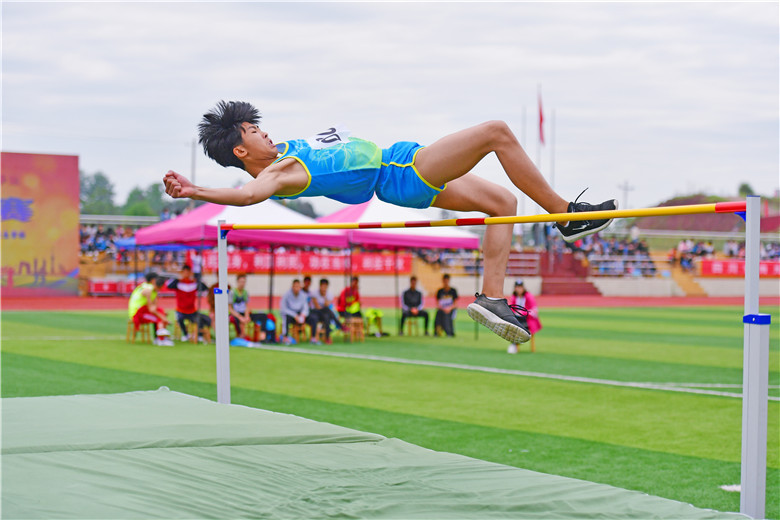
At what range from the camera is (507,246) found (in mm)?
3791

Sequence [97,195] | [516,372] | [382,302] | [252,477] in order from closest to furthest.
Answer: [252,477] → [516,372] → [382,302] → [97,195]

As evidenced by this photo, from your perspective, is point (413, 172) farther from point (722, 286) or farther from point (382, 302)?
point (722, 286)

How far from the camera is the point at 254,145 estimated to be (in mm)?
3664

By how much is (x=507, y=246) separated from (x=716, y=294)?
1147 inches

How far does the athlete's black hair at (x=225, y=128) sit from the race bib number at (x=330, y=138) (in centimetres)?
33

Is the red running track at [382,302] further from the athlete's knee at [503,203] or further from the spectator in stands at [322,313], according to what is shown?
the athlete's knee at [503,203]

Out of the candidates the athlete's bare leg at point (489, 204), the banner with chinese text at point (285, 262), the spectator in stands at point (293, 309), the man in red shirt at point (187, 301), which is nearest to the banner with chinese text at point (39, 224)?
the banner with chinese text at point (285, 262)

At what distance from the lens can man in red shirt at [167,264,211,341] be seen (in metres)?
11.7

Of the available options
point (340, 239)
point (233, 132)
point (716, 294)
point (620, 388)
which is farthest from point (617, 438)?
point (716, 294)

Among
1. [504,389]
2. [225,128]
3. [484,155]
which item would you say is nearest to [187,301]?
[504,389]

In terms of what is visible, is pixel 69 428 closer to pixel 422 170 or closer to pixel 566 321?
pixel 422 170

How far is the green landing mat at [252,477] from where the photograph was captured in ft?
9.35

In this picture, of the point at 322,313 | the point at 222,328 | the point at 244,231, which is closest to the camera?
the point at 222,328

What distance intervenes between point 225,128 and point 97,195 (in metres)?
57.7
